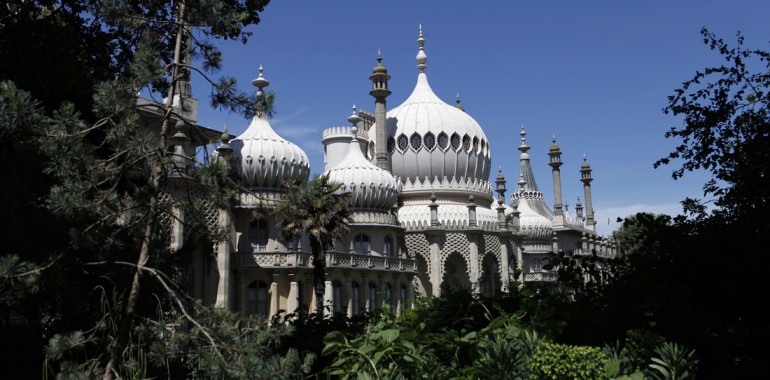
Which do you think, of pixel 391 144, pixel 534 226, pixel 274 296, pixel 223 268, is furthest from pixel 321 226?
pixel 534 226

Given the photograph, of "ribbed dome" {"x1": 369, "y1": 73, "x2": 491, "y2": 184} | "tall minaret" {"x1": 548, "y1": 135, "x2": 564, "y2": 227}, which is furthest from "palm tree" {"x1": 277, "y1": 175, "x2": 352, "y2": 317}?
"tall minaret" {"x1": 548, "y1": 135, "x2": 564, "y2": 227}

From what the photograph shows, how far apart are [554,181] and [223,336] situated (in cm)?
6106

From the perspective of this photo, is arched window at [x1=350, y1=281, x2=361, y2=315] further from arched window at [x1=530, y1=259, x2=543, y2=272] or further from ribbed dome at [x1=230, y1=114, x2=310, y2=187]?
arched window at [x1=530, y1=259, x2=543, y2=272]

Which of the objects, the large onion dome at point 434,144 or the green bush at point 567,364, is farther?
the large onion dome at point 434,144

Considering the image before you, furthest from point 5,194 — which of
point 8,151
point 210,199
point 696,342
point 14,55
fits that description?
point 696,342

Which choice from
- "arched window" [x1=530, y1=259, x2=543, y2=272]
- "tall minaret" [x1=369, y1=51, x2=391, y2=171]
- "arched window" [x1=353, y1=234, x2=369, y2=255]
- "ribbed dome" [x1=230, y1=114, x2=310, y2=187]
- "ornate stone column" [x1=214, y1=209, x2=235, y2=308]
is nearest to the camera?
"ornate stone column" [x1=214, y1=209, x2=235, y2=308]

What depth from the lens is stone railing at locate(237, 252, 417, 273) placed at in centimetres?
3056

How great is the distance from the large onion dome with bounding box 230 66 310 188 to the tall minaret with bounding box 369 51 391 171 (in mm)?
8842

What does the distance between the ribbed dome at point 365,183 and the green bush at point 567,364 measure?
29763 mm

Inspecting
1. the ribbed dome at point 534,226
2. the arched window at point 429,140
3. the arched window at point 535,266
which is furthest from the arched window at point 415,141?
the arched window at point 535,266

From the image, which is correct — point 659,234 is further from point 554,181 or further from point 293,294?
point 554,181

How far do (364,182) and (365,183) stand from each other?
0.10 meters

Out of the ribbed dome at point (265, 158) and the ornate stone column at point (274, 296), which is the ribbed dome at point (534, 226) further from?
the ornate stone column at point (274, 296)

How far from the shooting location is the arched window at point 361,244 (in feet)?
119
